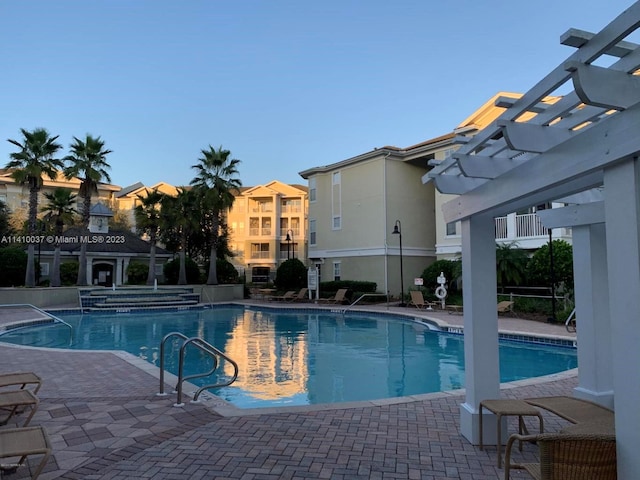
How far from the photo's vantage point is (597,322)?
5.08 m

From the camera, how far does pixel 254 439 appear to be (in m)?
4.68

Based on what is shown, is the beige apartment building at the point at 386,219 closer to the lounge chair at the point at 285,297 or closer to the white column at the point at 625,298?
the lounge chair at the point at 285,297

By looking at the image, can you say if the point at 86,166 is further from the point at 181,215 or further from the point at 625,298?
the point at 625,298

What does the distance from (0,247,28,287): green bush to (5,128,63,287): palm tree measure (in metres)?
2.58

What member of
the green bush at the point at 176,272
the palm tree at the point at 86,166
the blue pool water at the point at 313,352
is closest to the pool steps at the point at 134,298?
the palm tree at the point at 86,166

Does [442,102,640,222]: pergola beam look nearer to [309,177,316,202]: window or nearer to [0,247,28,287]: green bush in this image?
[0,247,28,287]: green bush

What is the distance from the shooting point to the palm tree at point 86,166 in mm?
24891

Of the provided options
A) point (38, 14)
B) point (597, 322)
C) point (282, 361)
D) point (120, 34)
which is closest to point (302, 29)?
point (120, 34)

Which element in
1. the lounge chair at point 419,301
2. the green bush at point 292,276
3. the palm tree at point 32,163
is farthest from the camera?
the green bush at point 292,276

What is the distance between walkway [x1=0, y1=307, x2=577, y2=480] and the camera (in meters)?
3.93

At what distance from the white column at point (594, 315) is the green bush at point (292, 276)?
23581 mm

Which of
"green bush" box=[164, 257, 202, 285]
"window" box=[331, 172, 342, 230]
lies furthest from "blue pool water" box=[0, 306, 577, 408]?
"window" box=[331, 172, 342, 230]

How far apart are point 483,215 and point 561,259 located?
14868mm

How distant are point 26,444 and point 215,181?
27038 millimetres
